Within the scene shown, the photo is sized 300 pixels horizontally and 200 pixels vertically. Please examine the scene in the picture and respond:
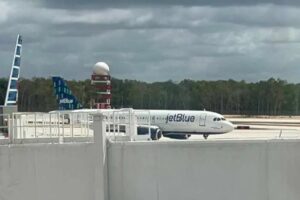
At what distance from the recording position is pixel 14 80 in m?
29.8

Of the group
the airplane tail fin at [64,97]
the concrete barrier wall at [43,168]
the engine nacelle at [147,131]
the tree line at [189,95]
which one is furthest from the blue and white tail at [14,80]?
the tree line at [189,95]

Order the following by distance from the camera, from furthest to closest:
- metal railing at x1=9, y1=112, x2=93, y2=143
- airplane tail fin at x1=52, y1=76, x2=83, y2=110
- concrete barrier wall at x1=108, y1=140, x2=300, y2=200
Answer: airplane tail fin at x1=52, y1=76, x2=83, y2=110
metal railing at x1=9, y1=112, x2=93, y2=143
concrete barrier wall at x1=108, y1=140, x2=300, y2=200

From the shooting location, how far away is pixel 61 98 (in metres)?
88.7

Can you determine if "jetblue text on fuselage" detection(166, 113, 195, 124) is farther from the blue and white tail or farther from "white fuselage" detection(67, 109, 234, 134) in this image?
the blue and white tail

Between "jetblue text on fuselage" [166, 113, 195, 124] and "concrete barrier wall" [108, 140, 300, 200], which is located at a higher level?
"concrete barrier wall" [108, 140, 300, 200]

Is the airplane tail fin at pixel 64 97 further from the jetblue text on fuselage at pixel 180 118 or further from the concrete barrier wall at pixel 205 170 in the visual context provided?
the concrete barrier wall at pixel 205 170

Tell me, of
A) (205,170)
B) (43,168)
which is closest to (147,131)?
(43,168)

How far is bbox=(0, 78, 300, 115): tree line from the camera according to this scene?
117331mm

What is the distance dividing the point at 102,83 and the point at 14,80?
193 ft

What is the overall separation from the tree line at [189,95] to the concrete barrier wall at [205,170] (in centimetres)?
8814

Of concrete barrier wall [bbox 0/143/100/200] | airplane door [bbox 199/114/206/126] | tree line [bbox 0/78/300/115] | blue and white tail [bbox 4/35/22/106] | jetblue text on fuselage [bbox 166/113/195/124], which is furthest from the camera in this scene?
tree line [bbox 0/78/300/115]

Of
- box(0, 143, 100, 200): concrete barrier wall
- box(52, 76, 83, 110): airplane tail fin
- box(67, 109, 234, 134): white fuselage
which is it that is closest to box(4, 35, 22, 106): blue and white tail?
box(0, 143, 100, 200): concrete barrier wall

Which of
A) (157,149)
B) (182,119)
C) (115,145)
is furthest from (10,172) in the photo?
(182,119)

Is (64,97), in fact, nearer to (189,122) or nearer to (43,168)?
(189,122)
